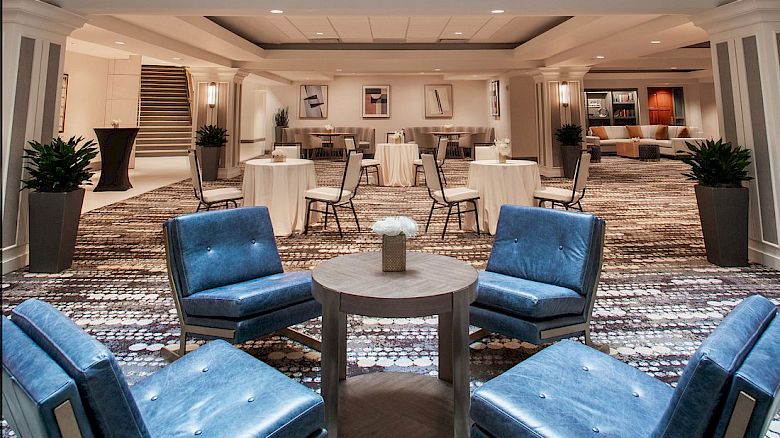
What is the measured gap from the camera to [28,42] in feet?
14.2

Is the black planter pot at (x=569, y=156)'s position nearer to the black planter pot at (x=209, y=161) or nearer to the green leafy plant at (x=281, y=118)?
the black planter pot at (x=209, y=161)

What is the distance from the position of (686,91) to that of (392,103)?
456 inches

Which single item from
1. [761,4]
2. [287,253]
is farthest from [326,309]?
[761,4]

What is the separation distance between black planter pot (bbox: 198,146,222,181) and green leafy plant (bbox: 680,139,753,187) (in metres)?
9.35

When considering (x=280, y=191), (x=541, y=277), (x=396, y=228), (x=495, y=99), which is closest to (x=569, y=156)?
(x=495, y=99)

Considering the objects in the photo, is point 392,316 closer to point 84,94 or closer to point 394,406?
point 394,406

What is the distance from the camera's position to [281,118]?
1731 cm

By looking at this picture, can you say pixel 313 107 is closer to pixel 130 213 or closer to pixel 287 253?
pixel 130 213

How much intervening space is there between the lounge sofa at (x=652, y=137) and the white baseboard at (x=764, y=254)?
466 inches

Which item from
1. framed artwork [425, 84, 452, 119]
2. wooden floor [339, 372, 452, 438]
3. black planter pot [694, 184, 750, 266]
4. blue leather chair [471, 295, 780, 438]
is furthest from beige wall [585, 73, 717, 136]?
blue leather chair [471, 295, 780, 438]

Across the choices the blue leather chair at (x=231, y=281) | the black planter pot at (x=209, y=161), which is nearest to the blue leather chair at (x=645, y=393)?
the blue leather chair at (x=231, y=281)

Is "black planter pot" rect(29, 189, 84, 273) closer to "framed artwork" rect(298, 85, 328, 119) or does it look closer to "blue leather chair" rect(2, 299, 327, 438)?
"blue leather chair" rect(2, 299, 327, 438)

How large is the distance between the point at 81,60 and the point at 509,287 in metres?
13.2

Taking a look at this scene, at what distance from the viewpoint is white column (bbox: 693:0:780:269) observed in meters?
4.33
